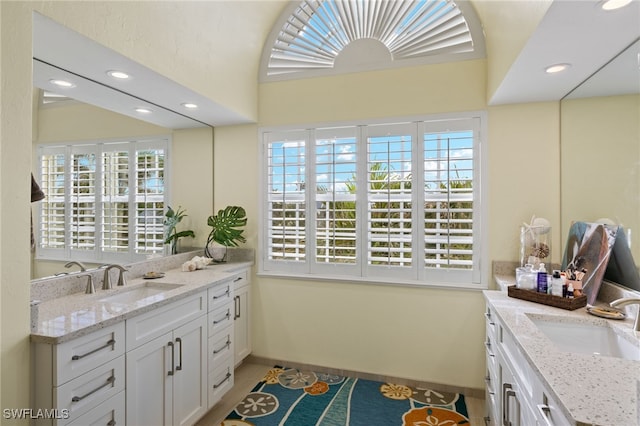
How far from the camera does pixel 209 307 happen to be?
2.43 meters

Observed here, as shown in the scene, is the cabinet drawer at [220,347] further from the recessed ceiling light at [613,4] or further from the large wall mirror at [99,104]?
the recessed ceiling light at [613,4]

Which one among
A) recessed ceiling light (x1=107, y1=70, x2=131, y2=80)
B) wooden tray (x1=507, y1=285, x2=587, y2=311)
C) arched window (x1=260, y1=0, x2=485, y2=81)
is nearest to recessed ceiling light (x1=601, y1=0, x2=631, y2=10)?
wooden tray (x1=507, y1=285, x2=587, y2=311)

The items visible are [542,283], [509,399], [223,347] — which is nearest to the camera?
[509,399]

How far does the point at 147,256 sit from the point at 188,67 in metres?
1.48

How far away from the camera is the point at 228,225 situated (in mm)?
3143

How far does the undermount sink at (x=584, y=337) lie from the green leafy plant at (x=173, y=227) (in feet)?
8.90

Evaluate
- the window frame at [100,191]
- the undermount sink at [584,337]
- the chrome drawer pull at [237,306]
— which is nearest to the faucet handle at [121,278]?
the window frame at [100,191]

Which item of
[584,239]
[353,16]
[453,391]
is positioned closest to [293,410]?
[453,391]

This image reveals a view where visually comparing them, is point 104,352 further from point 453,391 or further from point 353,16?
point 353,16

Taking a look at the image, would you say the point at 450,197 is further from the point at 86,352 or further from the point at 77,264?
the point at 77,264

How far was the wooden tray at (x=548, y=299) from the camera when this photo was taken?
1834mm

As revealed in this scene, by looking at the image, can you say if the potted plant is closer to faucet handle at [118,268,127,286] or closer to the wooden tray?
faucet handle at [118,268,127,286]

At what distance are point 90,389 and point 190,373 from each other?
74cm

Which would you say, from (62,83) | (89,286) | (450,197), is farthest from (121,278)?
(450,197)
